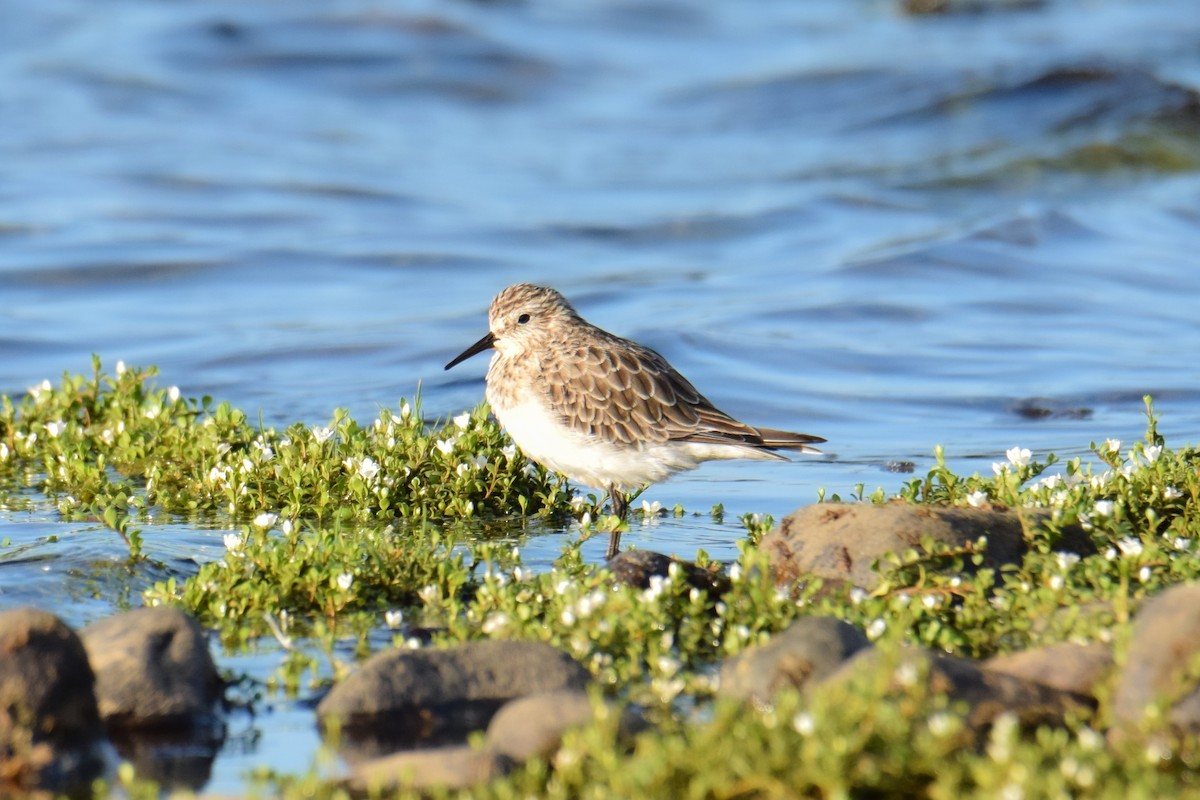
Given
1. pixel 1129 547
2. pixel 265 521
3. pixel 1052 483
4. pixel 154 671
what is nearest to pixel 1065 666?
pixel 1129 547

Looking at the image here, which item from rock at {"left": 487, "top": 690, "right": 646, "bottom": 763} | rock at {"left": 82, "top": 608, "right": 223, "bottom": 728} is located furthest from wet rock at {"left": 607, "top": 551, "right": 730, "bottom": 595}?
rock at {"left": 82, "top": 608, "right": 223, "bottom": 728}

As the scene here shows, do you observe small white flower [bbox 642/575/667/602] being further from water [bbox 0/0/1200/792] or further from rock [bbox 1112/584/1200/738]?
rock [bbox 1112/584/1200/738]

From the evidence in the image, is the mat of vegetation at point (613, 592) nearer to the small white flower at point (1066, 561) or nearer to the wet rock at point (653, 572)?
the small white flower at point (1066, 561)

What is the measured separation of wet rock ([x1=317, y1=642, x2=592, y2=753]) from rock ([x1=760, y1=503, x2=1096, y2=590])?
1.75 m

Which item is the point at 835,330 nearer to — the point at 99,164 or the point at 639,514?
the point at 639,514

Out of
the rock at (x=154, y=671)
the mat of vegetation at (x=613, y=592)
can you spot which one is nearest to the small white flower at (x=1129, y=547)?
the mat of vegetation at (x=613, y=592)

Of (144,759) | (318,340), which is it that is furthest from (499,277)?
(144,759)

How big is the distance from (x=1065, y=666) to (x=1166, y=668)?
0.52 meters

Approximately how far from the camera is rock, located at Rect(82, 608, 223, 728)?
20.1 feet

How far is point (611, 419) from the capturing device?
9.60 metres

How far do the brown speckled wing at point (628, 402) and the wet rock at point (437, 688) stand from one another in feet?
10.7

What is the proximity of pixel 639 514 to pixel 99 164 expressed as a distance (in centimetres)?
1793

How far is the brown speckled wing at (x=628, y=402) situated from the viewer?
957 cm

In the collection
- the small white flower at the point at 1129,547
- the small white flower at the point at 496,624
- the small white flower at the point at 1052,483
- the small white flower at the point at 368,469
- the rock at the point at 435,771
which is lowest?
the rock at the point at 435,771
